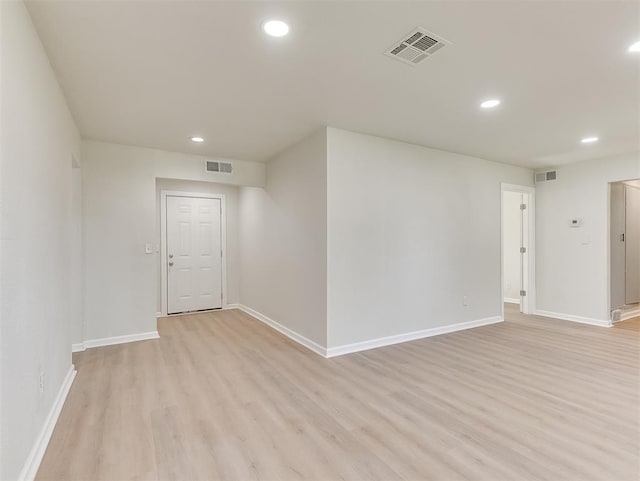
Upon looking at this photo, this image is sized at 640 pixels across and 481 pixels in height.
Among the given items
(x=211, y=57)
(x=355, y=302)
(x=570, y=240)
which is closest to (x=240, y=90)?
(x=211, y=57)

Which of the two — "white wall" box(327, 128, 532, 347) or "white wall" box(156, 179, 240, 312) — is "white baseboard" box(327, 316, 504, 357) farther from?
"white wall" box(156, 179, 240, 312)

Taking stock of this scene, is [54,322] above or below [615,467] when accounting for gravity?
above

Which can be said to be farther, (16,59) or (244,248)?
(244,248)

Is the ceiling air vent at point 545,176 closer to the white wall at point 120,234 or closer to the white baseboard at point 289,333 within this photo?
the white baseboard at point 289,333

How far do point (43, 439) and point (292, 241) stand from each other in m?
2.95

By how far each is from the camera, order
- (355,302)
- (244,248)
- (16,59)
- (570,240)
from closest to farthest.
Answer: (16,59), (355,302), (570,240), (244,248)

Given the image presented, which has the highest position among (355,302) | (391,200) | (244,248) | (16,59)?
(16,59)

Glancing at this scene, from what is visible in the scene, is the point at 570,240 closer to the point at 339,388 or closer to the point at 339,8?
the point at 339,388

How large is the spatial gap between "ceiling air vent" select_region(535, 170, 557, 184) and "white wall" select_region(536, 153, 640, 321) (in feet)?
0.23

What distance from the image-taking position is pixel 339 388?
2832 millimetres

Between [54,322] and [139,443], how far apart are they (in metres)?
1.12

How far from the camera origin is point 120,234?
4.23 metres

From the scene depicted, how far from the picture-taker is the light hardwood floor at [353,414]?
6.05ft

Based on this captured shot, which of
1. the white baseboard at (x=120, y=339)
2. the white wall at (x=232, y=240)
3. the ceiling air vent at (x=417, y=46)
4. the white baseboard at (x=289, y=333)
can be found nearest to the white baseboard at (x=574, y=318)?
the white baseboard at (x=289, y=333)
